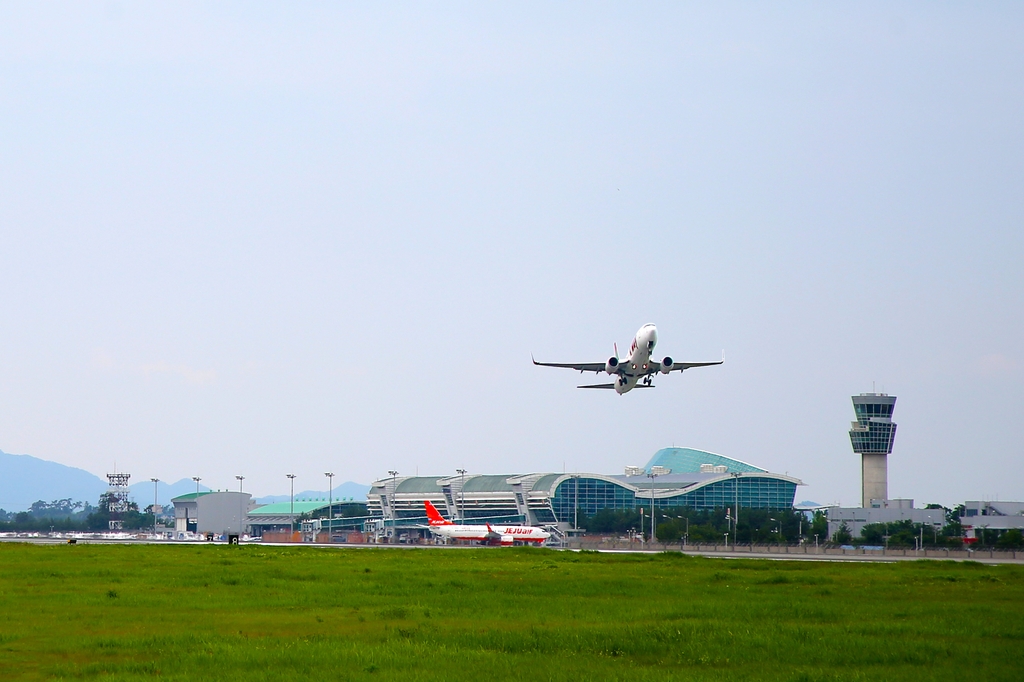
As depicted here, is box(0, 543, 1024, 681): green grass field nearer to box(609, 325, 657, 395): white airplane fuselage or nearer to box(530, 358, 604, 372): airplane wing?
box(609, 325, 657, 395): white airplane fuselage

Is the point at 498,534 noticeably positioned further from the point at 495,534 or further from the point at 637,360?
the point at 637,360

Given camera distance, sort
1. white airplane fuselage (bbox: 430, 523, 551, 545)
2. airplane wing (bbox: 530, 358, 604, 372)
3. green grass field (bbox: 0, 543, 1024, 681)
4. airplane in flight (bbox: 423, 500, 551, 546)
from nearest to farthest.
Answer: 1. green grass field (bbox: 0, 543, 1024, 681)
2. airplane wing (bbox: 530, 358, 604, 372)
3. airplane in flight (bbox: 423, 500, 551, 546)
4. white airplane fuselage (bbox: 430, 523, 551, 545)

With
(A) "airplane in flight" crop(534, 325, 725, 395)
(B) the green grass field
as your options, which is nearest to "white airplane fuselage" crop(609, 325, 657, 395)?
(A) "airplane in flight" crop(534, 325, 725, 395)

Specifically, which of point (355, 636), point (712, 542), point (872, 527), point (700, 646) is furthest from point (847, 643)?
point (872, 527)

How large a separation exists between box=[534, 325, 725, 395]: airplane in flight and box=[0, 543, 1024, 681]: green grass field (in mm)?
19397

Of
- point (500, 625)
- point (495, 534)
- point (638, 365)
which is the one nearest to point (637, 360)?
point (638, 365)

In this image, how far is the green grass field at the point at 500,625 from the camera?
2753cm

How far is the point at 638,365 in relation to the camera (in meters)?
78.4

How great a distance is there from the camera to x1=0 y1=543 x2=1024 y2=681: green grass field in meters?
27.5

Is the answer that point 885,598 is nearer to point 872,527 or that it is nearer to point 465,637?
point 465,637

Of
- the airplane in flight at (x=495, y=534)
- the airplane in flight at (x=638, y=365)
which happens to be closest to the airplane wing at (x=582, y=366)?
the airplane in flight at (x=638, y=365)

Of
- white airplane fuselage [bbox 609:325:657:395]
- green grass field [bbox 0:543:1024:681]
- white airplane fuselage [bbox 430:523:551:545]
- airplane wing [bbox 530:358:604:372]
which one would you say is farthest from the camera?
white airplane fuselage [bbox 430:523:551:545]

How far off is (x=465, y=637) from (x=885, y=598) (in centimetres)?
2150

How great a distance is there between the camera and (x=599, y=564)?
72.6m
